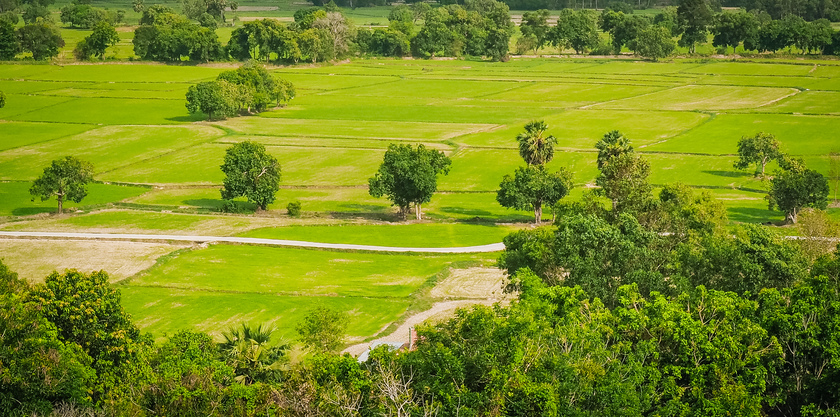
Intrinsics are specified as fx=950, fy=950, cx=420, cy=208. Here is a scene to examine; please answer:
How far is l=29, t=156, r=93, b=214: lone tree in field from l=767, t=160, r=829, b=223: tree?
77.3 metres

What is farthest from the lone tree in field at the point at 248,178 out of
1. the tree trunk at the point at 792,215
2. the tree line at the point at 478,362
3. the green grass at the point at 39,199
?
the tree trunk at the point at 792,215

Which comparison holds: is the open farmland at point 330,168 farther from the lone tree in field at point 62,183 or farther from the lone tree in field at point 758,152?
the lone tree in field at point 62,183

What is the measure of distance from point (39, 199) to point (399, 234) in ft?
156

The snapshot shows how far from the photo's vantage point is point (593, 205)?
7744cm

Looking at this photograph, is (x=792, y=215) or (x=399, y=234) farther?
(x=792, y=215)

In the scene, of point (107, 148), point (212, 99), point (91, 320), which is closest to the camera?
point (91, 320)

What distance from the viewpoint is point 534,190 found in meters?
102

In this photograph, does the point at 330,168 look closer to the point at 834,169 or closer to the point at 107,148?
the point at 107,148

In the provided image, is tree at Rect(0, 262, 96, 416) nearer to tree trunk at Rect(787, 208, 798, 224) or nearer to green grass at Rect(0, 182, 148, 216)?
green grass at Rect(0, 182, 148, 216)

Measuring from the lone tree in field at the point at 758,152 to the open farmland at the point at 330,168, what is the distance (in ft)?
6.20

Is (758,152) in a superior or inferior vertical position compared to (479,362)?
inferior

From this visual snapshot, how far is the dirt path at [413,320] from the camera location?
64188 millimetres

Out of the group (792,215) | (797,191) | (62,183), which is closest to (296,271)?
(62,183)

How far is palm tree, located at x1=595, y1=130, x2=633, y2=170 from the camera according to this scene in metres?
108
